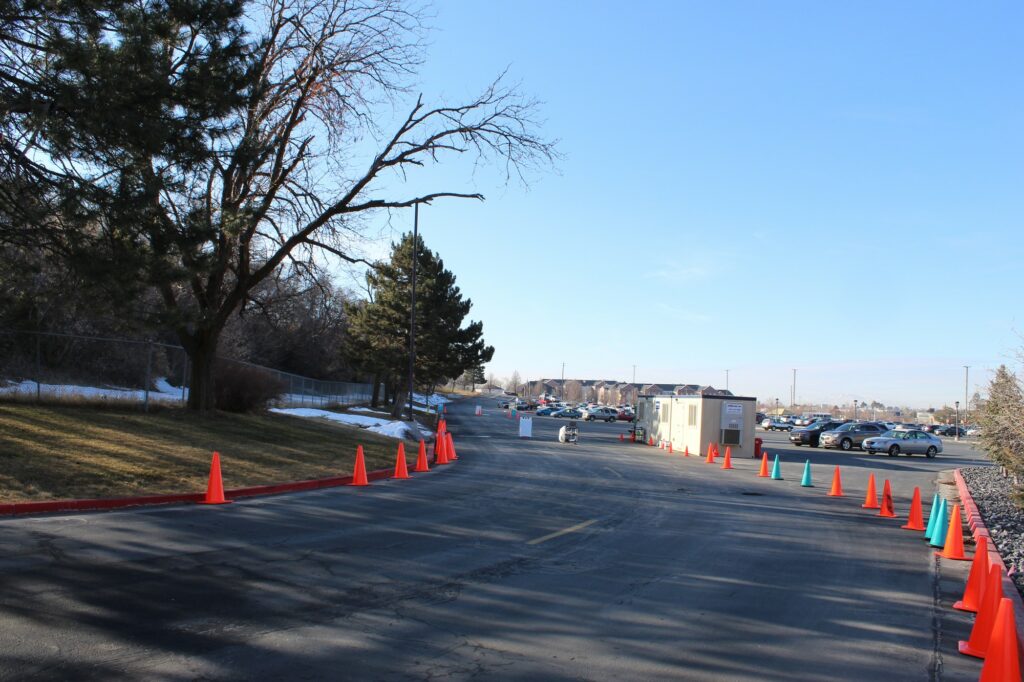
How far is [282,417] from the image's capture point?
2780cm

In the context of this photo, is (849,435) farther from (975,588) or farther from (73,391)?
(73,391)

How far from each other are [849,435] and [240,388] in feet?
107

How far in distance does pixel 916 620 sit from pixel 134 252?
1089cm

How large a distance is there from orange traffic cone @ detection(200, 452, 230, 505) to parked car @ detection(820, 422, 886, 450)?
3778 centimetres

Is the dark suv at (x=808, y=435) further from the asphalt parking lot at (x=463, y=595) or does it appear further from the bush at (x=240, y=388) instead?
the asphalt parking lot at (x=463, y=595)

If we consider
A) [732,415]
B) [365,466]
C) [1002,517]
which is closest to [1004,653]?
[1002,517]

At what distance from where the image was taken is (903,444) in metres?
40.0

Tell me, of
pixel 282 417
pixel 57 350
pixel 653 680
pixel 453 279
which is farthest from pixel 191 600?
pixel 453 279

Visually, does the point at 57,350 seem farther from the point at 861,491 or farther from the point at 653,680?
the point at 861,491

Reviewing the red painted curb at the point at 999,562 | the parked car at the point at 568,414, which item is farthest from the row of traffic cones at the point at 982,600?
the parked car at the point at 568,414

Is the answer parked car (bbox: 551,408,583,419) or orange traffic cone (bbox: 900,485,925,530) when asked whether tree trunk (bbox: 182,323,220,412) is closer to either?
orange traffic cone (bbox: 900,485,925,530)

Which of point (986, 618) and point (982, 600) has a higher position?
point (982, 600)

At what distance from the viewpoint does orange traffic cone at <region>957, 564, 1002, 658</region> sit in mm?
6133

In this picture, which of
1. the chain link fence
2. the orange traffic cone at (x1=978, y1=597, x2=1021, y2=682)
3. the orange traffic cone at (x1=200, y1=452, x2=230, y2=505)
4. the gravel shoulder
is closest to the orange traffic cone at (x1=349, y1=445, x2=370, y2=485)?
the orange traffic cone at (x1=200, y1=452, x2=230, y2=505)
